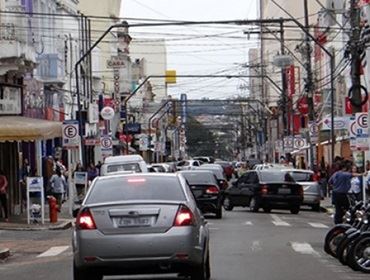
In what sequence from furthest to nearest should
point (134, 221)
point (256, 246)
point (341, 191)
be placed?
1. point (341, 191)
2. point (256, 246)
3. point (134, 221)

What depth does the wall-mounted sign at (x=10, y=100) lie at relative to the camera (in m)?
34.2

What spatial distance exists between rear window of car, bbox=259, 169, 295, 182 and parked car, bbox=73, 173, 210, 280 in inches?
913

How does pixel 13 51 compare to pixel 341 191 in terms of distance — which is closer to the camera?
pixel 341 191

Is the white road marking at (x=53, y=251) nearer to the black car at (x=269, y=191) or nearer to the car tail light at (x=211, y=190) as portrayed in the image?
the car tail light at (x=211, y=190)

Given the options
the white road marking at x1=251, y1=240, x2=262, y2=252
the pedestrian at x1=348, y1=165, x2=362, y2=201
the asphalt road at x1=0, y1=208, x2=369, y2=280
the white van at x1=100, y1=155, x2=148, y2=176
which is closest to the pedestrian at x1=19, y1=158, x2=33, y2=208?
the white van at x1=100, y1=155, x2=148, y2=176

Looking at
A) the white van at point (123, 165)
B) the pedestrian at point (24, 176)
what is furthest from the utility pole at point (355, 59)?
the pedestrian at point (24, 176)

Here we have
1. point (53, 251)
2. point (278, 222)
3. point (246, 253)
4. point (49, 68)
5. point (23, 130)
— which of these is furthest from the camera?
point (49, 68)

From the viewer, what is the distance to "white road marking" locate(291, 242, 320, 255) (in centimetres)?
2059

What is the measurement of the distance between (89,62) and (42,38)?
688 inches

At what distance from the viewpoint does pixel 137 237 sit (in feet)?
43.1

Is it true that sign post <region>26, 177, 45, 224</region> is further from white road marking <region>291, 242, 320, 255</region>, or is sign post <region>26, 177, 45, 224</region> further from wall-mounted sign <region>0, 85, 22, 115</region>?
white road marking <region>291, 242, 320, 255</region>

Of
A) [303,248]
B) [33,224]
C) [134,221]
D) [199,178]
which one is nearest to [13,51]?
[33,224]

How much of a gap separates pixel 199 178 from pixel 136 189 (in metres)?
19.0

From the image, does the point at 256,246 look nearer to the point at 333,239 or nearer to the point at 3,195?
the point at 333,239
